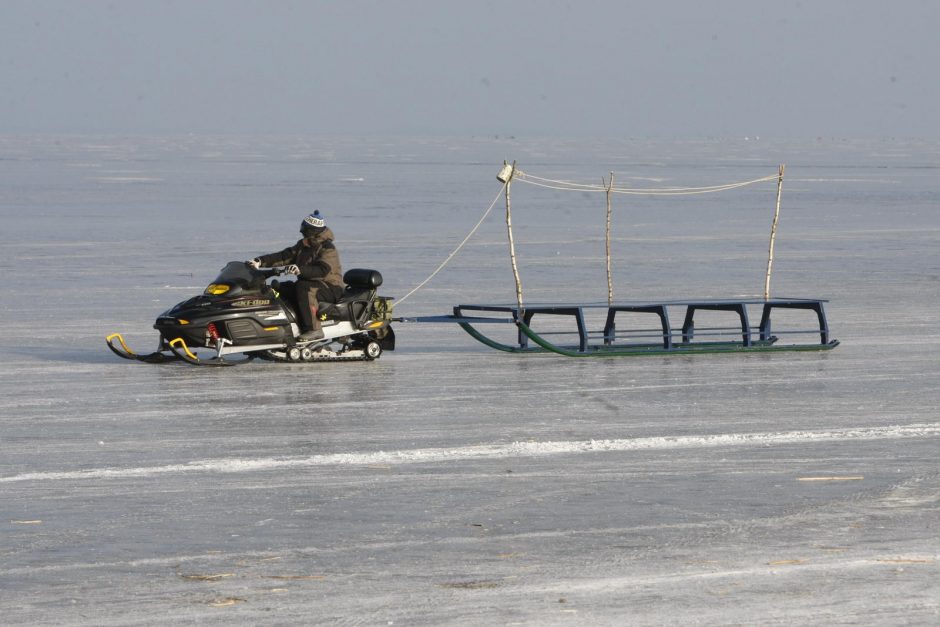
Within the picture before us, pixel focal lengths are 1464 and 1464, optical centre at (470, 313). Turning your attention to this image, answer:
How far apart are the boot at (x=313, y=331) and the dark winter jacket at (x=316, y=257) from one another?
0.31 metres

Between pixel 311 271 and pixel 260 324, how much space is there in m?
0.66

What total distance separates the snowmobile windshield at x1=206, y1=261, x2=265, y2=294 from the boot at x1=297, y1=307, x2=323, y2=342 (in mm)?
531

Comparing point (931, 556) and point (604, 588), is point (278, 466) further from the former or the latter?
point (931, 556)

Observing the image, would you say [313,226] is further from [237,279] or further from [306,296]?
[237,279]

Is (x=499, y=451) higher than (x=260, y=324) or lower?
lower

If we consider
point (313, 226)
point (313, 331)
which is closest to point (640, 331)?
point (313, 331)

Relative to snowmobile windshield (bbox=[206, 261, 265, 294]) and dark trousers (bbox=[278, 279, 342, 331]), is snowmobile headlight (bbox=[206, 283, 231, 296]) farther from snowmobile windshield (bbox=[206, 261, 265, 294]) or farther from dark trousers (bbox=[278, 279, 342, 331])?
dark trousers (bbox=[278, 279, 342, 331])

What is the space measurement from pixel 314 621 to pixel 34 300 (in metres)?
13.2

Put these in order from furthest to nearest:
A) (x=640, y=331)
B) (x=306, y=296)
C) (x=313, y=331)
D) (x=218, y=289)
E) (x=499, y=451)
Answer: (x=640, y=331), (x=313, y=331), (x=306, y=296), (x=218, y=289), (x=499, y=451)

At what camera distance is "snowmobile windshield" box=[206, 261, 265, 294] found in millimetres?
12609

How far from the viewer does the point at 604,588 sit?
19.9 ft

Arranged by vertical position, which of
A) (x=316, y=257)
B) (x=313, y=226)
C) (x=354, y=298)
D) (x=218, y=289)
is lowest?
(x=354, y=298)

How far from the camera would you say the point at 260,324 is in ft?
41.6

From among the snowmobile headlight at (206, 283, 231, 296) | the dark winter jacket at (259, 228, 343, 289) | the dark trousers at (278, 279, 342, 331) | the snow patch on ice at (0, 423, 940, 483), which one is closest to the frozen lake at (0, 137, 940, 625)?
the snow patch on ice at (0, 423, 940, 483)
